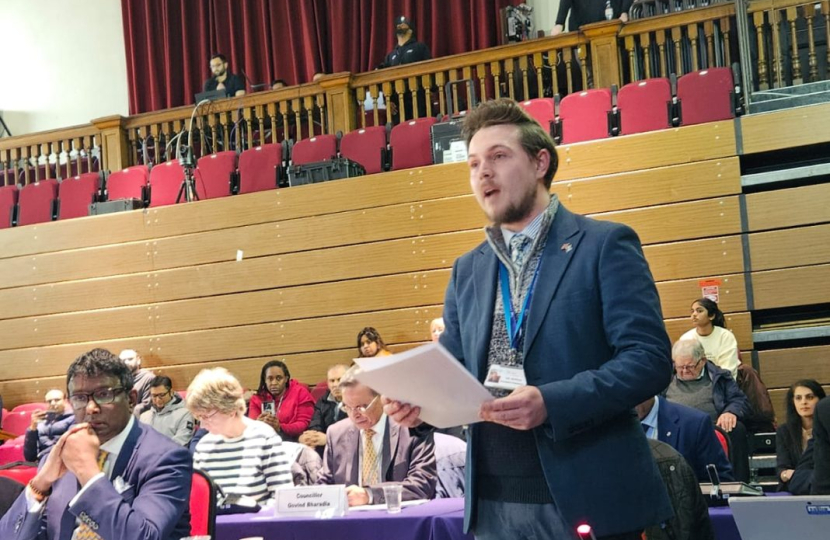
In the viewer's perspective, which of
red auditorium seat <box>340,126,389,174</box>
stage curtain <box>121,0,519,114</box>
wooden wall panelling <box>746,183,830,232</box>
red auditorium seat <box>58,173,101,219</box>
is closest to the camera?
wooden wall panelling <box>746,183,830,232</box>

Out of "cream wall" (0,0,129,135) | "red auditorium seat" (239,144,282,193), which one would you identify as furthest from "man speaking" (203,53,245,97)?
"cream wall" (0,0,129,135)

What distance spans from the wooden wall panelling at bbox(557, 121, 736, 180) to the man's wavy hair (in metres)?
5.43

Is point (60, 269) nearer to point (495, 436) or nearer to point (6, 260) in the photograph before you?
point (6, 260)

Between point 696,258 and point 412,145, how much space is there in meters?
2.55

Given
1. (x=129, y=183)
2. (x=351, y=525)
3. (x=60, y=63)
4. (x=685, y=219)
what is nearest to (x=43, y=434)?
(x=129, y=183)

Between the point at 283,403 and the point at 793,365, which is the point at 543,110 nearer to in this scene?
the point at 793,365

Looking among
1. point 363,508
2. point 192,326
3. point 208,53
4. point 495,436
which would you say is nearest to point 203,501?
point 363,508

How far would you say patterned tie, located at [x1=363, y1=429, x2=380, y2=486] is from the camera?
12.6 ft

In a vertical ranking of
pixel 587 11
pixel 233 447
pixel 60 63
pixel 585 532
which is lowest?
pixel 233 447

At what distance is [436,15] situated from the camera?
33.0ft

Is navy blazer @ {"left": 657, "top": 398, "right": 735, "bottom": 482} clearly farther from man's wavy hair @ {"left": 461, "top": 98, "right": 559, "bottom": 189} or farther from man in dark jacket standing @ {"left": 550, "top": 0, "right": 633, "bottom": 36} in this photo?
man in dark jacket standing @ {"left": 550, "top": 0, "right": 633, "bottom": 36}

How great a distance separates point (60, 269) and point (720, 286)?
583 cm

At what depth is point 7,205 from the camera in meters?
9.23

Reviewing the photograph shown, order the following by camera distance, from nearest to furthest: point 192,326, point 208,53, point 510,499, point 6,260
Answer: point 510,499 < point 192,326 < point 6,260 < point 208,53
